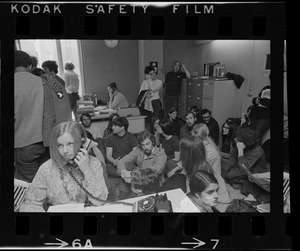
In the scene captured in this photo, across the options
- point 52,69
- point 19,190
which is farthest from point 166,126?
point 19,190

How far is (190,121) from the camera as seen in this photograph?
1.42 meters

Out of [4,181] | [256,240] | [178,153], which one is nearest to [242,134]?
[178,153]

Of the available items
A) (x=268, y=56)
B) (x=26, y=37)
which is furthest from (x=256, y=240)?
(x=26, y=37)

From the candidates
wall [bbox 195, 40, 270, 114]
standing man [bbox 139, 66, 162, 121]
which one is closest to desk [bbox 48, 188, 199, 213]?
standing man [bbox 139, 66, 162, 121]

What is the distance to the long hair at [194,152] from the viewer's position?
143 cm

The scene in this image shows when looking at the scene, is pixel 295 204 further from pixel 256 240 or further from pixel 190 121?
pixel 190 121

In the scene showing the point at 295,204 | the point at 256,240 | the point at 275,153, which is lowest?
the point at 256,240

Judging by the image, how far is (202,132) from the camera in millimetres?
1426

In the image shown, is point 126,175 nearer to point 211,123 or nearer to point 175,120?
point 175,120

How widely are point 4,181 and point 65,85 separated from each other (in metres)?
0.47

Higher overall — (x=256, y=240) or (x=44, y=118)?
(x=44, y=118)

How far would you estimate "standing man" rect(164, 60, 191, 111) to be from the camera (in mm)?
1415

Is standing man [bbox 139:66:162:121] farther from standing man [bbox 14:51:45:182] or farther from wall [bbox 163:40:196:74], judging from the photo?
standing man [bbox 14:51:45:182]

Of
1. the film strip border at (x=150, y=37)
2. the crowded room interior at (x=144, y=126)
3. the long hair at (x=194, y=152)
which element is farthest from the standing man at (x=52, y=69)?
the long hair at (x=194, y=152)
